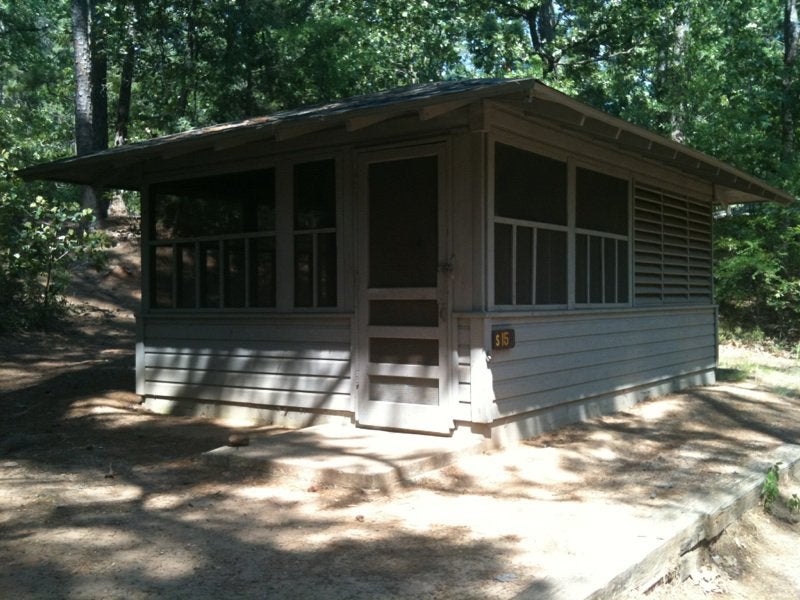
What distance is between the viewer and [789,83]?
17.6 m

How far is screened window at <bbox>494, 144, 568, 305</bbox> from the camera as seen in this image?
6566 millimetres

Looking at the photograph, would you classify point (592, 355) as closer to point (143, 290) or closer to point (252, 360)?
point (252, 360)

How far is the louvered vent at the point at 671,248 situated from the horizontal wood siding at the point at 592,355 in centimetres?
26

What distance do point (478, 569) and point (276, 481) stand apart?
2114mm

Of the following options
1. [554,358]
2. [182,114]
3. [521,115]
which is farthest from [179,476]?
[182,114]

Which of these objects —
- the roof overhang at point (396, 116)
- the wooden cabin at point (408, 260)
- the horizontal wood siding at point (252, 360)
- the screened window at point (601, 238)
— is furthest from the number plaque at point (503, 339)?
the roof overhang at point (396, 116)

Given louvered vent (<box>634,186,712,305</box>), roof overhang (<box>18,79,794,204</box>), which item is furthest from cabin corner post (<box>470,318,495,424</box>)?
louvered vent (<box>634,186,712,305</box>)

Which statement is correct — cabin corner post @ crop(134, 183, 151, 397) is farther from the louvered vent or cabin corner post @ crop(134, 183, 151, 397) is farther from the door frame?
the louvered vent

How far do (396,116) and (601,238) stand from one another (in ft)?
9.66

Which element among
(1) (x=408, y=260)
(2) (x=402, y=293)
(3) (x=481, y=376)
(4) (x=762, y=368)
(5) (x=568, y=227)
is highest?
(5) (x=568, y=227)

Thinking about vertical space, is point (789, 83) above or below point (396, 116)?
above

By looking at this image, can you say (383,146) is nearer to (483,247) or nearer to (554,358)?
(483,247)

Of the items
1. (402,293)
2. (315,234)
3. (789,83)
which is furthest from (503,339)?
(789,83)

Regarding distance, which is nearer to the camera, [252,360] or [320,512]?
[320,512]
